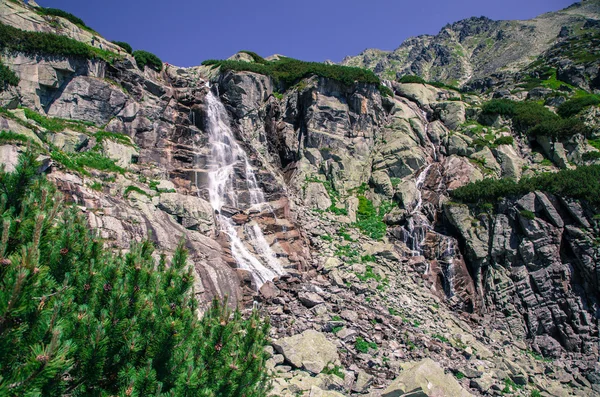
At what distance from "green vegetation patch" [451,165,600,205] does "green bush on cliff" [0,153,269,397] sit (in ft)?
101

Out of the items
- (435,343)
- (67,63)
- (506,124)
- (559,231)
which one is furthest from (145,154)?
(506,124)

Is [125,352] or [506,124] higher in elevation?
[506,124]

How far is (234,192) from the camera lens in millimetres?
31656

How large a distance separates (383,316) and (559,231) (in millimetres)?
17683

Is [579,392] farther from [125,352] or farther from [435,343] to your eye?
[125,352]

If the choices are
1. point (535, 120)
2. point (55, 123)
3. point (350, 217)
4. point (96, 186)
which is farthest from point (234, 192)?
point (535, 120)

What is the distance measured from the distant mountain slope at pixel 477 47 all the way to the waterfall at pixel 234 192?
291 ft

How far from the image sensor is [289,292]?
22531mm

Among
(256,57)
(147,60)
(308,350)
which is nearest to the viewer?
(308,350)

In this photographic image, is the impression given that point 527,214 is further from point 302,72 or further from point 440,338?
point 302,72

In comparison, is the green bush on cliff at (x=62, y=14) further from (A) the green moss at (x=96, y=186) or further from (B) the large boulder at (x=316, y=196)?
(B) the large boulder at (x=316, y=196)

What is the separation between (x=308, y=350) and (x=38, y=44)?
1356 inches

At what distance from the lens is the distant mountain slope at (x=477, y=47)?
362ft

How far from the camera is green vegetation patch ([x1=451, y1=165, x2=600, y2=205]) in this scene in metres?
29.1
